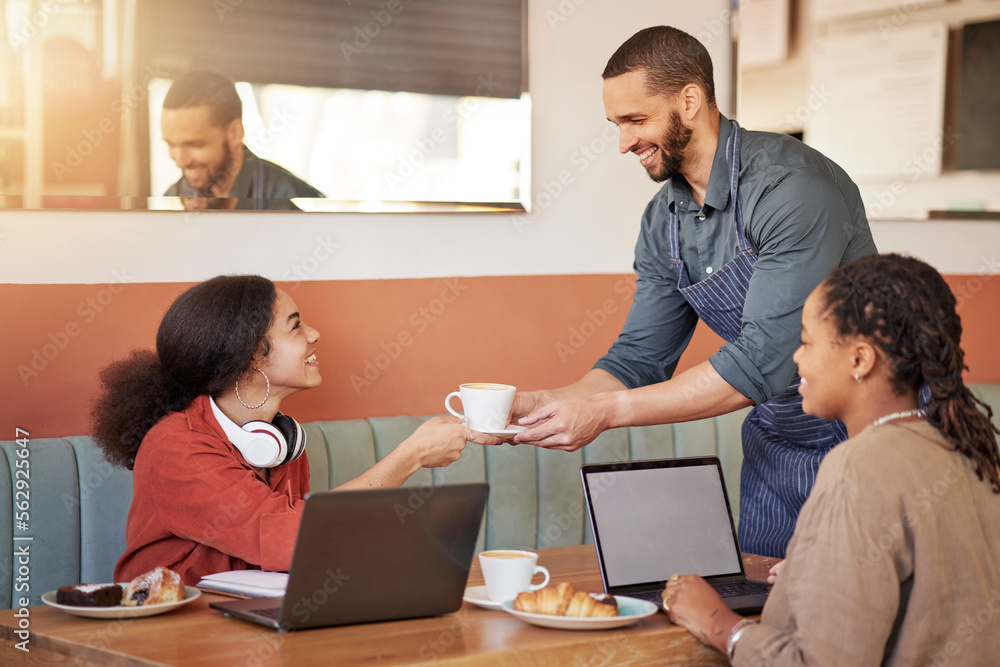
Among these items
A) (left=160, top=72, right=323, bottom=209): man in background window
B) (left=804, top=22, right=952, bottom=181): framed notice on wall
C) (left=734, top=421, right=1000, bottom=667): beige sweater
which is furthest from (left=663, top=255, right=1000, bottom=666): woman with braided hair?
(left=804, top=22, right=952, bottom=181): framed notice on wall

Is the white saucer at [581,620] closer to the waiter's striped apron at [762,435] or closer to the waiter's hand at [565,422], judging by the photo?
the waiter's hand at [565,422]

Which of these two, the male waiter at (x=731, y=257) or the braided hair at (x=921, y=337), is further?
the male waiter at (x=731, y=257)

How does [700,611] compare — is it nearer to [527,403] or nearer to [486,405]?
[486,405]

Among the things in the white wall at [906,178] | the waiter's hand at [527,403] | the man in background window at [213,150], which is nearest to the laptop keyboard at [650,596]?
the waiter's hand at [527,403]

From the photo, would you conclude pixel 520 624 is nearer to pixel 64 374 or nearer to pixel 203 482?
pixel 203 482

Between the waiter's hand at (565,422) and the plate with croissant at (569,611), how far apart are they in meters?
0.63

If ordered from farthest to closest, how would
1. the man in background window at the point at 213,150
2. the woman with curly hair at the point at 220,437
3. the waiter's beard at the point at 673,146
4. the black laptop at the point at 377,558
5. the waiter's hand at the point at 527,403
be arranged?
the man in background window at the point at 213,150, the waiter's hand at the point at 527,403, the waiter's beard at the point at 673,146, the woman with curly hair at the point at 220,437, the black laptop at the point at 377,558

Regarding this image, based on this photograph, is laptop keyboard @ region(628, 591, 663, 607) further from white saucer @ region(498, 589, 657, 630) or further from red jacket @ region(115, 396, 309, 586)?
red jacket @ region(115, 396, 309, 586)

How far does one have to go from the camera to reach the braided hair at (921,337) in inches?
57.9

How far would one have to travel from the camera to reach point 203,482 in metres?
1.94

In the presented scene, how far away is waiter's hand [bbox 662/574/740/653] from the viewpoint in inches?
59.6

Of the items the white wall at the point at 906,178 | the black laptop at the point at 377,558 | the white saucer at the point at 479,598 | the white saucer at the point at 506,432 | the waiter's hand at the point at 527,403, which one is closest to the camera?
the black laptop at the point at 377,558

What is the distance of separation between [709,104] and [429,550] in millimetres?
1299

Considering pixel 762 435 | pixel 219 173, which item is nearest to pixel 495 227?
pixel 219 173
